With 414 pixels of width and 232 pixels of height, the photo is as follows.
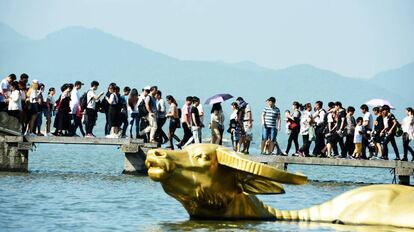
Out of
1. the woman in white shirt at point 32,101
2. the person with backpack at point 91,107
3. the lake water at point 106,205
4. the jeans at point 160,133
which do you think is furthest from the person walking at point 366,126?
the woman in white shirt at point 32,101

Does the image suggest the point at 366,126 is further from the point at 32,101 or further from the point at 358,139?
the point at 32,101

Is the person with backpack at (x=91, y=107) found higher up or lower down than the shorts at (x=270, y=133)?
higher up

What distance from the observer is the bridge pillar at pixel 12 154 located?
33219 millimetres

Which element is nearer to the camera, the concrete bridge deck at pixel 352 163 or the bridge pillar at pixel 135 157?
the concrete bridge deck at pixel 352 163

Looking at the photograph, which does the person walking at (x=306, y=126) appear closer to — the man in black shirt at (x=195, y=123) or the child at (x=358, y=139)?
the child at (x=358, y=139)

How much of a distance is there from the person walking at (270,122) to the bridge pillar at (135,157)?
3.55m

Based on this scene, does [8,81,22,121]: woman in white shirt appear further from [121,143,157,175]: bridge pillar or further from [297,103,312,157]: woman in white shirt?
[297,103,312,157]: woman in white shirt

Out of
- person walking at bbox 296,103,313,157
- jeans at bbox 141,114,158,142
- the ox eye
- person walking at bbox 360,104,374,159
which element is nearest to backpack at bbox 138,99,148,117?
jeans at bbox 141,114,158,142

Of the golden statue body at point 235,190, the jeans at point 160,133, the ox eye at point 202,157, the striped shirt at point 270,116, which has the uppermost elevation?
the striped shirt at point 270,116

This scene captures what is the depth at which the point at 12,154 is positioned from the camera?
33.5m

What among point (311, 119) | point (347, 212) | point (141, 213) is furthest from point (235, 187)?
point (311, 119)

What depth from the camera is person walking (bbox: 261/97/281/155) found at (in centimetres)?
3506

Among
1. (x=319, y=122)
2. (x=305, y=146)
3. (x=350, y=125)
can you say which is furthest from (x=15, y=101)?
(x=350, y=125)

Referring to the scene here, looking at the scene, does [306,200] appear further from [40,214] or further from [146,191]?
[40,214]
